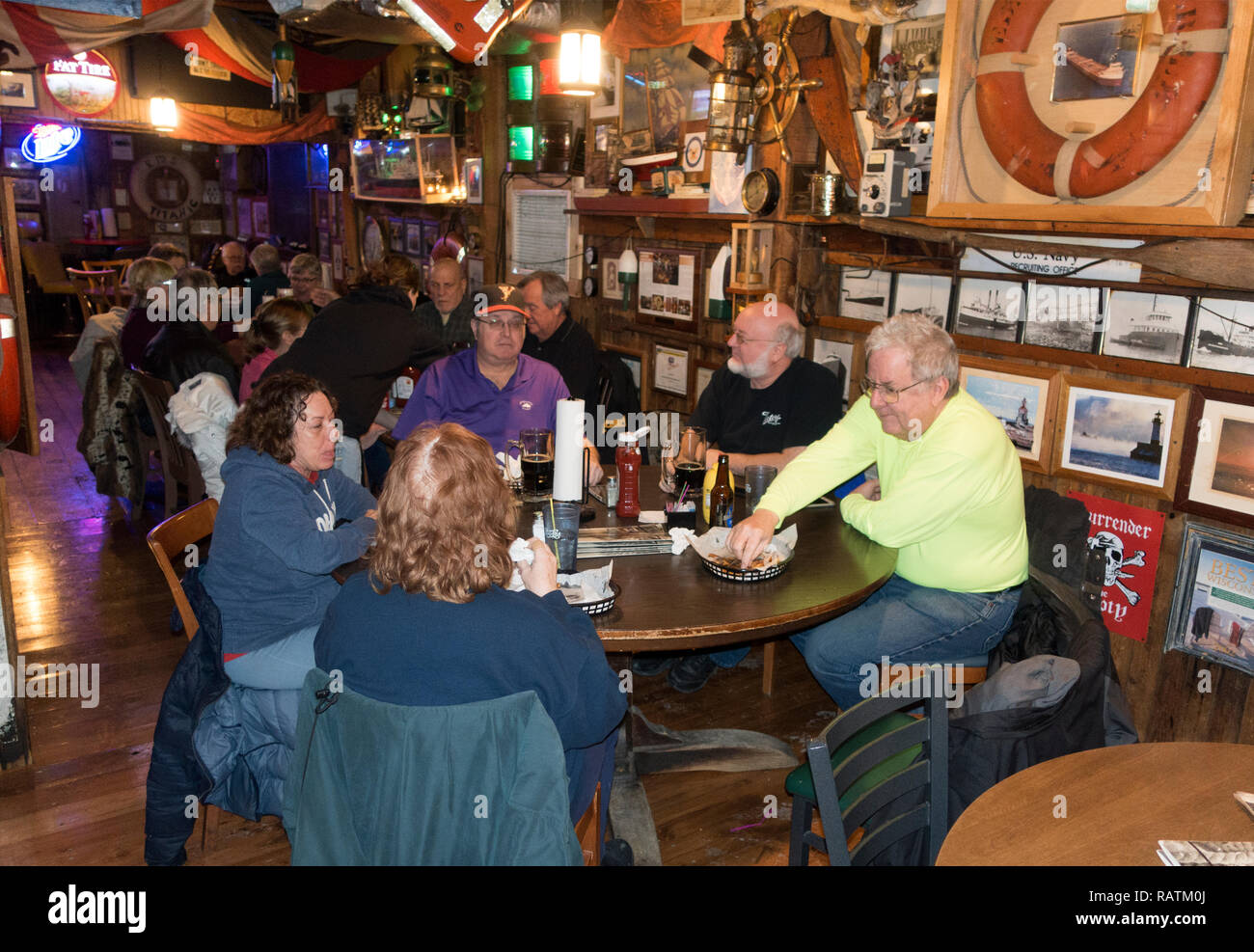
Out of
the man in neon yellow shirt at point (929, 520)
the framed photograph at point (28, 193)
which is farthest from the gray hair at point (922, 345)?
the framed photograph at point (28, 193)

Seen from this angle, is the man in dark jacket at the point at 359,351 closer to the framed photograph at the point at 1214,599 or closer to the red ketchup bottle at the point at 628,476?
the red ketchup bottle at the point at 628,476

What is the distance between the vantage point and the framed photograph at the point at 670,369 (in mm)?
5333

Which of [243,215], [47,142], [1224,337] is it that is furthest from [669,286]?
[243,215]

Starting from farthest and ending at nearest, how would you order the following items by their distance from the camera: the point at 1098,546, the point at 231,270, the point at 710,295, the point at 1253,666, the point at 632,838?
A: the point at 231,270, the point at 710,295, the point at 1098,546, the point at 1253,666, the point at 632,838

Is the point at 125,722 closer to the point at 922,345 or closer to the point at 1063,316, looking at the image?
the point at 922,345

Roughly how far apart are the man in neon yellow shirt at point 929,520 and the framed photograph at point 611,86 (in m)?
3.48

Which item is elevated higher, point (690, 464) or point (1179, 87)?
point (1179, 87)

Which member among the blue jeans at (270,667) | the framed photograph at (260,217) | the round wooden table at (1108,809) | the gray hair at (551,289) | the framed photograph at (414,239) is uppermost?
the framed photograph at (260,217)

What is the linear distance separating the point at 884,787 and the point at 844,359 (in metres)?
2.82

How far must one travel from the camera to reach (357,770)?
1.67 m

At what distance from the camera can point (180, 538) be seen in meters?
2.74

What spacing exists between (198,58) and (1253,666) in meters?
8.78
